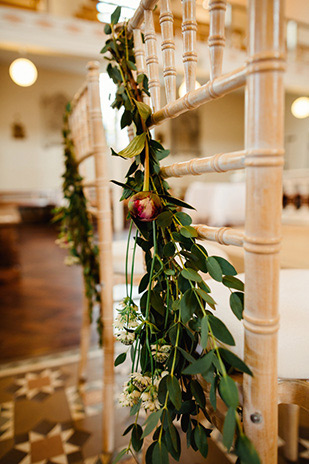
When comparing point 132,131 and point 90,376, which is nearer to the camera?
point 132,131

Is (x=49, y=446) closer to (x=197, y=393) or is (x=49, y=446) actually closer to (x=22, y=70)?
(x=197, y=393)

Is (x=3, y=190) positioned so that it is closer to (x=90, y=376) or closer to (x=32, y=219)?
(x=32, y=219)

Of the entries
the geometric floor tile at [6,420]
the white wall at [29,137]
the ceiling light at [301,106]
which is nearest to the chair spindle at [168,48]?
the geometric floor tile at [6,420]

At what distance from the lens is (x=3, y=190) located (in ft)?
25.9

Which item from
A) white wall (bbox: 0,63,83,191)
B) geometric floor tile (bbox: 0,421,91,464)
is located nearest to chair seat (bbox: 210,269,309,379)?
geometric floor tile (bbox: 0,421,91,464)

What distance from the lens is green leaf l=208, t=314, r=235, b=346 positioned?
437mm

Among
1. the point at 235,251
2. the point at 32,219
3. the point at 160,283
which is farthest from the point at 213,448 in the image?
the point at 32,219

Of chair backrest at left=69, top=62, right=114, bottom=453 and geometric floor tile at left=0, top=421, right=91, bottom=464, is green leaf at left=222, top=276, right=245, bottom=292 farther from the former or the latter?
geometric floor tile at left=0, top=421, right=91, bottom=464

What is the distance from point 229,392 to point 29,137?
8.42m

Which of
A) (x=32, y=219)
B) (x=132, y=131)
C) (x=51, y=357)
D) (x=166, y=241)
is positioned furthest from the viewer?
(x=32, y=219)

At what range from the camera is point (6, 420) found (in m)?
1.24

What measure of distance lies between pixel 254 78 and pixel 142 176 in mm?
281

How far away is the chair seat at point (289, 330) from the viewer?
19.6 inches

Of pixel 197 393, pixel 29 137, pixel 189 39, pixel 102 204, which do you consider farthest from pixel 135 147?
pixel 29 137
